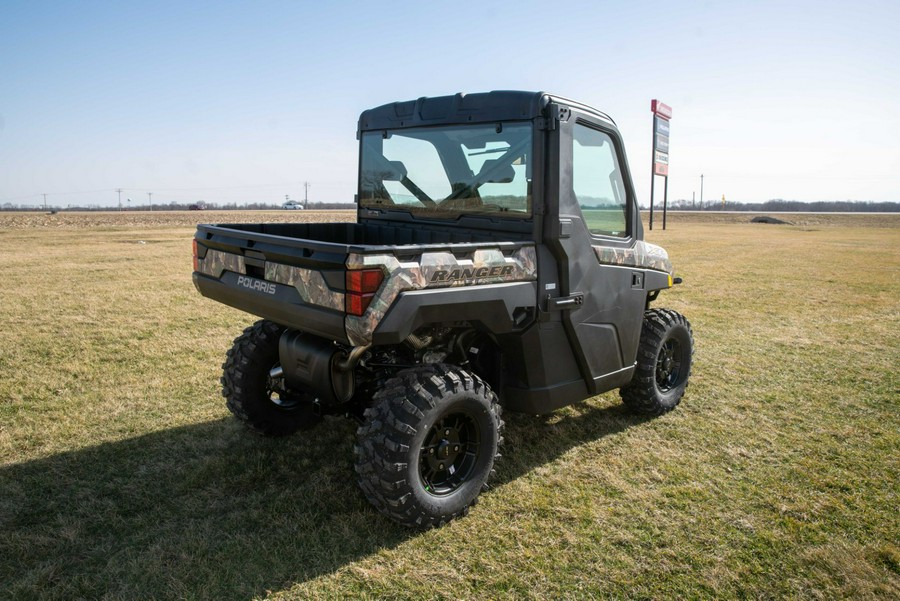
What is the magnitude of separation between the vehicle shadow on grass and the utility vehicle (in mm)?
331

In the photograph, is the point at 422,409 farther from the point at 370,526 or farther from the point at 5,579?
the point at 5,579

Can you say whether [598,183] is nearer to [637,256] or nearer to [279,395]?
[637,256]

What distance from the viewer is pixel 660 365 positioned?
198 inches

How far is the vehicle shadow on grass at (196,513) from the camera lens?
9.18ft

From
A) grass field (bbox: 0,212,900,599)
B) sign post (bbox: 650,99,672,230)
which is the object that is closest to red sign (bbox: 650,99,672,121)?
sign post (bbox: 650,99,672,230)

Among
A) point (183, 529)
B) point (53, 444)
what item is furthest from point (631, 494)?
point (53, 444)

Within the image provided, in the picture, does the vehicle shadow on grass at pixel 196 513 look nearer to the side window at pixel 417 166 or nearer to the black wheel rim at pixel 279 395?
the black wheel rim at pixel 279 395

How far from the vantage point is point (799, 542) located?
312 centimetres

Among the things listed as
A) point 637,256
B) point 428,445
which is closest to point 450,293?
point 428,445

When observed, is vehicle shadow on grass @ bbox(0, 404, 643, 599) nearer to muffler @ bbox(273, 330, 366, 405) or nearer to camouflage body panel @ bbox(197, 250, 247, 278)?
muffler @ bbox(273, 330, 366, 405)

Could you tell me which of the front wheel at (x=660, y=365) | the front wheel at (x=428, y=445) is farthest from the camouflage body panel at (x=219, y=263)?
the front wheel at (x=660, y=365)

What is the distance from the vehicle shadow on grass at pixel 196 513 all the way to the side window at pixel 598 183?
1582 millimetres

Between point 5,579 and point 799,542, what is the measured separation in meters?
3.85

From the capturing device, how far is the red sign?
2700 cm
